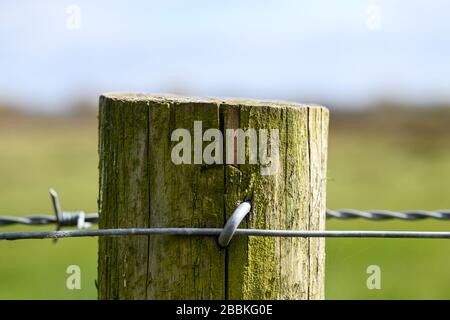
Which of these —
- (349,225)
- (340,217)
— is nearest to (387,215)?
(340,217)

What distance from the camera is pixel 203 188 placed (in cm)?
233

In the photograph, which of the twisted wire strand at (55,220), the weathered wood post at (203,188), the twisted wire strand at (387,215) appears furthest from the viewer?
the twisted wire strand at (387,215)

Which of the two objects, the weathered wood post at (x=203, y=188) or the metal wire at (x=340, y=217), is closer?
the weathered wood post at (x=203, y=188)

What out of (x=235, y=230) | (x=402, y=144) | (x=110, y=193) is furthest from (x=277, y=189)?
(x=402, y=144)

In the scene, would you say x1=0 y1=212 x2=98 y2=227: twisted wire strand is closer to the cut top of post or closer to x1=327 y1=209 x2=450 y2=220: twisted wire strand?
the cut top of post

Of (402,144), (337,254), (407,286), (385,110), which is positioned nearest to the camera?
(407,286)

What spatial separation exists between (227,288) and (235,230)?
168 mm

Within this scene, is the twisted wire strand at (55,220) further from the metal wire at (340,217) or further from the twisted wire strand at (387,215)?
the twisted wire strand at (387,215)

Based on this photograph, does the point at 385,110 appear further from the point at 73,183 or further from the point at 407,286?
the point at 407,286

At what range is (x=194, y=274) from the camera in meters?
2.34

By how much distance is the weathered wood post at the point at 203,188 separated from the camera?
7.61 ft

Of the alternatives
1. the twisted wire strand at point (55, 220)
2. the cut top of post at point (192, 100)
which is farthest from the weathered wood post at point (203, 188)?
the twisted wire strand at point (55, 220)

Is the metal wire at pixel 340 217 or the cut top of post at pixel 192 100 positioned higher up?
the cut top of post at pixel 192 100

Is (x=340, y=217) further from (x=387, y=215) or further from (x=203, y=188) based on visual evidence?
(x=203, y=188)
